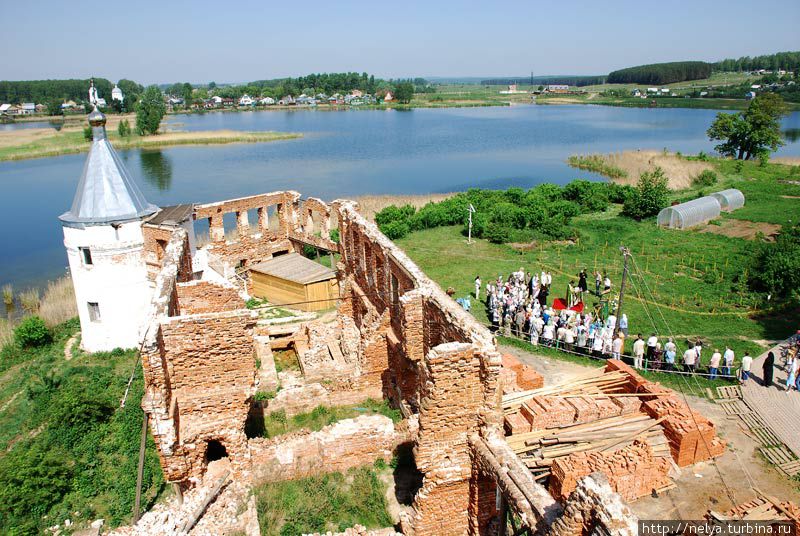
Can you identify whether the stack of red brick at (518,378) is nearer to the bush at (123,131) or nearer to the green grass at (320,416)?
the green grass at (320,416)

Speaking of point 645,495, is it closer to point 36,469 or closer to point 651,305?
point 651,305

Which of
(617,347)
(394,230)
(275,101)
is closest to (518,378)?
(617,347)

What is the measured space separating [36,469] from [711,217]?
3528 centimetres

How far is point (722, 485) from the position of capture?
11453 millimetres

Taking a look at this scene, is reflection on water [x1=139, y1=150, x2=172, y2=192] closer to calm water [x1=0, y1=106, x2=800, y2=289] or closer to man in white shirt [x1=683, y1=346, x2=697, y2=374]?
calm water [x1=0, y1=106, x2=800, y2=289]

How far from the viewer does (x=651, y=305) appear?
20.9 m

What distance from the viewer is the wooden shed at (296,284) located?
21.7 m

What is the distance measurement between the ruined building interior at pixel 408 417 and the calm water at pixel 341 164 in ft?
82.5

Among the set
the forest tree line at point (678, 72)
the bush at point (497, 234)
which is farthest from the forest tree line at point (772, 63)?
the bush at point (497, 234)

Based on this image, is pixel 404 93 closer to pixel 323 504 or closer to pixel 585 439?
pixel 585 439

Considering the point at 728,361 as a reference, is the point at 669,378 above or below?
below

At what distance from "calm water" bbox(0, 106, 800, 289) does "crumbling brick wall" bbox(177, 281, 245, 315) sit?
875 inches

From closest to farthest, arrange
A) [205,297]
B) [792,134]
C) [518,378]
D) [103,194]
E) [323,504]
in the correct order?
[323,504], [518,378], [205,297], [103,194], [792,134]

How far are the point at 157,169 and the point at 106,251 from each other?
4753cm
